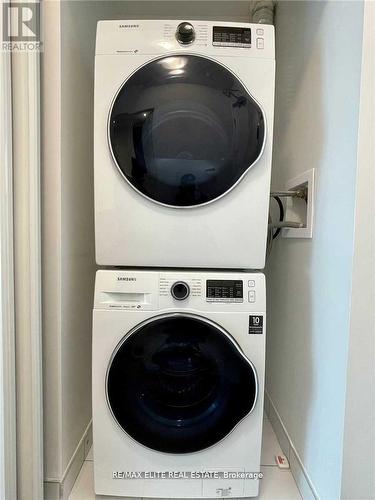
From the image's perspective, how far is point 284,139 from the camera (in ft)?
5.13

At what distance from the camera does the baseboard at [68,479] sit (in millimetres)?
1155

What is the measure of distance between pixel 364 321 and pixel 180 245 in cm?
61

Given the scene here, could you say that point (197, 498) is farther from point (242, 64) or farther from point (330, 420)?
point (242, 64)

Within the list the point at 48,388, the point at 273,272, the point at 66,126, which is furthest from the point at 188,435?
the point at 66,126

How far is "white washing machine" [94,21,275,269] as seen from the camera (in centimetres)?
113

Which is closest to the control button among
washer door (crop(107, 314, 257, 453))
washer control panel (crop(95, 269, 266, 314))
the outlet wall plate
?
washer control panel (crop(95, 269, 266, 314))

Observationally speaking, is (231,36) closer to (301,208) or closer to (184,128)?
(184,128)

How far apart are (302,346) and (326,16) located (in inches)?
45.8

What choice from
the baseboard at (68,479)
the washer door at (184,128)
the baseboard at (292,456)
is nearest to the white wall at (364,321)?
the baseboard at (292,456)

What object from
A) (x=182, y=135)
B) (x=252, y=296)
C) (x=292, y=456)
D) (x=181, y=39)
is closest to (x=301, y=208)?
(x=252, y=296)

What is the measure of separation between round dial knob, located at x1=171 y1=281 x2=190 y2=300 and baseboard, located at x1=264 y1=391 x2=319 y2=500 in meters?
0.77

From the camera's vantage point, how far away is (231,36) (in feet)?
3.78

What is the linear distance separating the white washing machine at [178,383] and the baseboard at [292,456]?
0.18 meters

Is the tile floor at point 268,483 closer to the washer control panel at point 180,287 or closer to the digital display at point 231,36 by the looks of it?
the washer control panel at point 180,287
